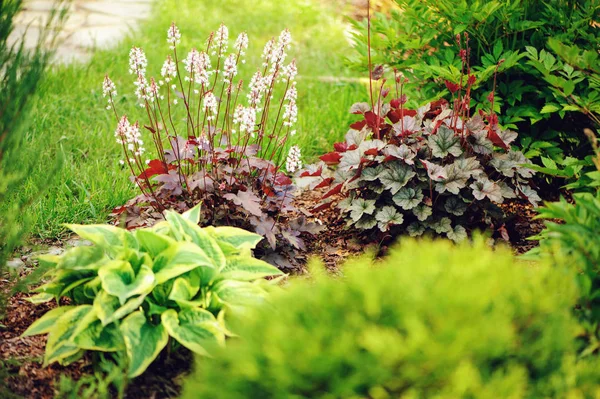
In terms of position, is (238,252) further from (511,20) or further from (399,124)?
(511,20)

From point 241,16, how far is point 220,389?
228 inches

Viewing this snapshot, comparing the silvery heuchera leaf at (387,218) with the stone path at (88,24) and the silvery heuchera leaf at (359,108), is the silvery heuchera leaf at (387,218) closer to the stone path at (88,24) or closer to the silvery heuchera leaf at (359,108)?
the silvery heuchera leaf at (359,108)

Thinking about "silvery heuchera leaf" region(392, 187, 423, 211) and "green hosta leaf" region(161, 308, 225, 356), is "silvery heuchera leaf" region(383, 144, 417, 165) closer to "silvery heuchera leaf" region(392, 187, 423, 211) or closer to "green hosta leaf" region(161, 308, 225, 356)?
"silvery heuchera leaf" region(392, 187, 423, 211)

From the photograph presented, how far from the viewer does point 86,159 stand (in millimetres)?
Result: 4090

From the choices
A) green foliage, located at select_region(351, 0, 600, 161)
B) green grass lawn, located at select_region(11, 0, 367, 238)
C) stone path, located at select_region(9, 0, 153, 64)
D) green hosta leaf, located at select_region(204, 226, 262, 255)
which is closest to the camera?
green hosta leaf, located at select_region(204, 226, 262, 255)

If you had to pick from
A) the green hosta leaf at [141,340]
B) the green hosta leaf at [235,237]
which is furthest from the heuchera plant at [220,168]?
the green hosta leaf at [141,340]

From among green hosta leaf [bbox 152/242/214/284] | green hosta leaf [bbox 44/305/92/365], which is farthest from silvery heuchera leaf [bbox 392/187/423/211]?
green hosta leaf [bbox 44/305/92/365]

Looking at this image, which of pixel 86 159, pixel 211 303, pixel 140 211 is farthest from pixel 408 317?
pixel 86 159

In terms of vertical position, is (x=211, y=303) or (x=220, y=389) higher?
(x=220, y=389)

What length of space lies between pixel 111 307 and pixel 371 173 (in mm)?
1491

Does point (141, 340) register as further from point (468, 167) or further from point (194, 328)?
point (468, 167)

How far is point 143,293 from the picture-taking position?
87.2 inches

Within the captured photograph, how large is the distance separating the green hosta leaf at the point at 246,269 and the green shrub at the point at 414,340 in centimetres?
64

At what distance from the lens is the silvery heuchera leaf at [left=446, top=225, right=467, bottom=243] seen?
314cm
